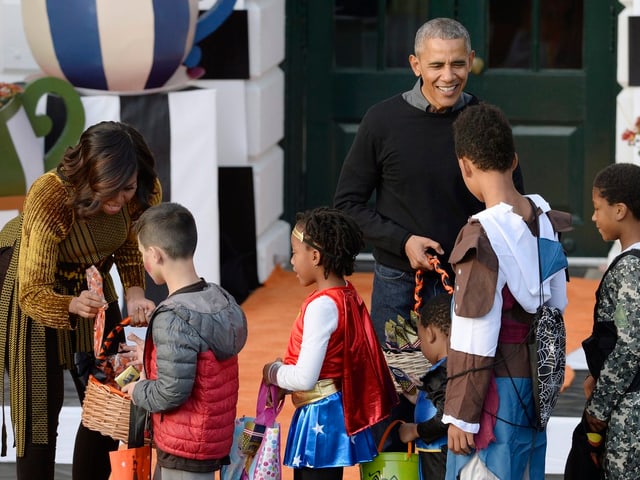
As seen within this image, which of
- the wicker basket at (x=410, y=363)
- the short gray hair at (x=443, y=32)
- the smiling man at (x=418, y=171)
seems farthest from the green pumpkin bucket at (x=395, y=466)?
the short gray hair at (x=443, y=32)

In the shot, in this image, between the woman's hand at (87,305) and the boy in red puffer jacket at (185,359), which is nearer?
the boy in red puffer jacket at (185,359)

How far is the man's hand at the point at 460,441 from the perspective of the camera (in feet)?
12.1

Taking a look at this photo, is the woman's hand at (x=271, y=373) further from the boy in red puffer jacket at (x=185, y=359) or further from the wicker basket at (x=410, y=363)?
the wicker basket at (x=410, y=363)

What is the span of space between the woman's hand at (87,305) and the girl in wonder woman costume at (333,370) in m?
0.57

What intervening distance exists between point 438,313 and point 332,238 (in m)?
0.40

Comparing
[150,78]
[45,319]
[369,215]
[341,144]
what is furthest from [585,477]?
[341,144]

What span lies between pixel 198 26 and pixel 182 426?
4.46 meters

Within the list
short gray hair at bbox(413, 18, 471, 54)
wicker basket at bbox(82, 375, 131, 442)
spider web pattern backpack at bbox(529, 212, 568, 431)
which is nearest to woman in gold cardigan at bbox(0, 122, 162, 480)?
wicker basket at bbox(82, 375, 131, 442)

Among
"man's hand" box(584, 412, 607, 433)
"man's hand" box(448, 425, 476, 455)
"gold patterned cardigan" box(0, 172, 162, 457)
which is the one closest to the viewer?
"man's hand" box(448, 425, 476, 455)

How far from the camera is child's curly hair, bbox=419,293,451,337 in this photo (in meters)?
4.18

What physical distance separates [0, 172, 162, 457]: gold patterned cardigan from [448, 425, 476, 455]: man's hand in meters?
1.36

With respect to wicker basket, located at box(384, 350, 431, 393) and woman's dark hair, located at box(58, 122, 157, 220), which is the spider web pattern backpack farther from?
woman's dark hair, located at box(58, 122, 157, 220)

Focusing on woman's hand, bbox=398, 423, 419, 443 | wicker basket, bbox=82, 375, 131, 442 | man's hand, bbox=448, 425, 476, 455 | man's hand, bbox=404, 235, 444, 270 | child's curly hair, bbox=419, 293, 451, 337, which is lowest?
woman's hand, bbox=398, 423, 419, 443

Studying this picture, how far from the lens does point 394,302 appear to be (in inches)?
184
